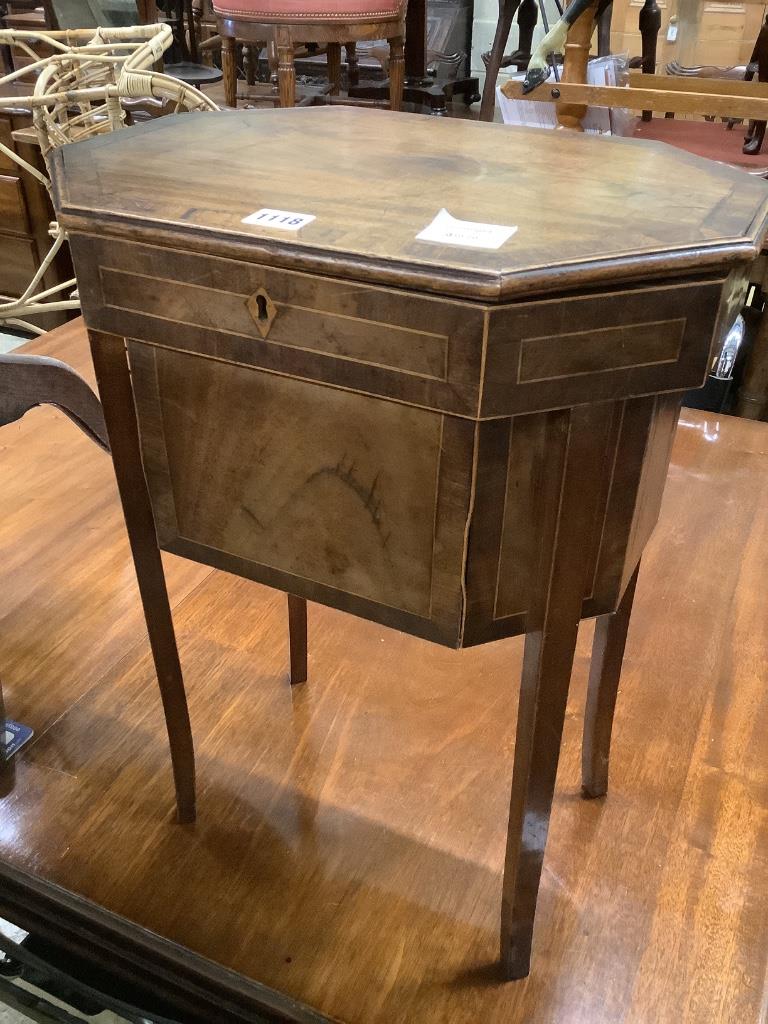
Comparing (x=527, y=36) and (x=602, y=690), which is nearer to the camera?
(x=602, y=690)

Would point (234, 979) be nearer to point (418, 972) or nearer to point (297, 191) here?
point (418, 972)

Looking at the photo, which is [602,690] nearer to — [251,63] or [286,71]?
[286,71]

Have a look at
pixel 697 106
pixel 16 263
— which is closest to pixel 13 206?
pixel 16 263

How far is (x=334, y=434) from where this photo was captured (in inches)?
27.6

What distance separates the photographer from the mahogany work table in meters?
0.60

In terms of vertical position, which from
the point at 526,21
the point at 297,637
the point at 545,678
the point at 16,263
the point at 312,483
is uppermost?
the point at 526,21

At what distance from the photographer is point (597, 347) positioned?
2.00 feet

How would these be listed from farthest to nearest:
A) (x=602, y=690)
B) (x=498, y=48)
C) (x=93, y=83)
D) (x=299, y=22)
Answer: (x=498, y=48)
(x=299, y=22)
(x=93, y=83)
(x=602, y=690)

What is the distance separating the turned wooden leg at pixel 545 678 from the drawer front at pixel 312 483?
7 cm

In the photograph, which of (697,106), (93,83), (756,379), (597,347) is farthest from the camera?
(756,379)

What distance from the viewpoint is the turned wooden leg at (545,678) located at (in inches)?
26.3

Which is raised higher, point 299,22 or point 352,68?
point 299,22

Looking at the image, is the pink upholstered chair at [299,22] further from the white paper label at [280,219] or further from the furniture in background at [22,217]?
the white paper label at [280,219]

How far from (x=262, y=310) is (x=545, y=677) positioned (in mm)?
376
